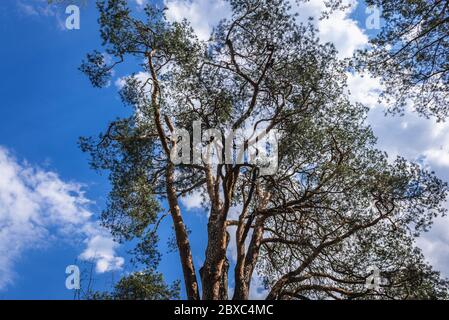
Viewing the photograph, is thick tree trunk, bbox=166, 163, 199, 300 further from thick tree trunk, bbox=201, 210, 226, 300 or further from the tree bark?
thick tree trunk, bbox=201, 210, 226, 300

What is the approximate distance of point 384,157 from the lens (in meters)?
9.44

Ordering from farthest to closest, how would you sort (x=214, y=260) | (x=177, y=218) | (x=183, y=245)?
(x=177, y=218)
(x=183, y=245)
(x=214, y=260)

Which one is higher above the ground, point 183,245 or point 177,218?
point 177,218

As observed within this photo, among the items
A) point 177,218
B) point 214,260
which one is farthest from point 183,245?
point 214,260

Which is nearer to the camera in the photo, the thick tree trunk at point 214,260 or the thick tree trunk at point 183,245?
the thick tree trunk at point 214,260

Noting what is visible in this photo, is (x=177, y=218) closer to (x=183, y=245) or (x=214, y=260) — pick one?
(x=183, y=245)

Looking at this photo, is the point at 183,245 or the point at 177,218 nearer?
the point at 183,245

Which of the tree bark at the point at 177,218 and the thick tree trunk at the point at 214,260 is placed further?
the tree bark at the point at 177,218

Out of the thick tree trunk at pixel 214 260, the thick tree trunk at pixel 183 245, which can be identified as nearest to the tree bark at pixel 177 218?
the thick tree trunk at pixel 183 245

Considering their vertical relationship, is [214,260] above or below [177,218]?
below

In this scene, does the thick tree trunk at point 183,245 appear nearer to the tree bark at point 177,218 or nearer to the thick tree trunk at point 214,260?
the tree bark at point 177,218

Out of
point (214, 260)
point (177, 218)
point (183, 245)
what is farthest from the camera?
point (177, 218)
